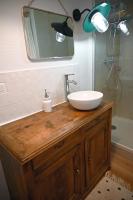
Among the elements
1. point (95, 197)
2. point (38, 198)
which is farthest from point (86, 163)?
point (38, 198)

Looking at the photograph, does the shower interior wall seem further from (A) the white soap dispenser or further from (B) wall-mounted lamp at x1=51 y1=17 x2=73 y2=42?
(A) the white soap dispenser

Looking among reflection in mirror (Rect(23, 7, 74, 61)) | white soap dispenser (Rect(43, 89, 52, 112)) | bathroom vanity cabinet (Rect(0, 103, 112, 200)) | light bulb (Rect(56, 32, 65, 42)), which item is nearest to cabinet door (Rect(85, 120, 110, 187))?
bathroom vanity cabinet (Rect(0, 103, 112, 200))

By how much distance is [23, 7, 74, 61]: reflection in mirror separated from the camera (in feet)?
3.87

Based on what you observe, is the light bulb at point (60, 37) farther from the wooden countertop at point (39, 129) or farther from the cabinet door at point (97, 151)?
the cabinet door at point (97, 151)

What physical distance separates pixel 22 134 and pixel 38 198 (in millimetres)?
413

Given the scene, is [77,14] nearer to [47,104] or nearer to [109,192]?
[47,104]

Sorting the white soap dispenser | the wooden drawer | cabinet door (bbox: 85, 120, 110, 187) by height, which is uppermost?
the white soap dispenser

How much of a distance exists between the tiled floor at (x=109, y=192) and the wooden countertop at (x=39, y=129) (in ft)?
2.62

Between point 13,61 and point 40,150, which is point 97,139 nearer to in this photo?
point 40,150

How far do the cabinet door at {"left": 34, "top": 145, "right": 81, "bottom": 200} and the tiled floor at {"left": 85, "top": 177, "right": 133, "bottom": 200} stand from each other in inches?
10.0

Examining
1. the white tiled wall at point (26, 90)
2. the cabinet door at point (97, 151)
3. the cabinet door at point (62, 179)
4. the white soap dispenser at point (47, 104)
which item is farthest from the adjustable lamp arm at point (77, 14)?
the cabinet door at point (62, 179)

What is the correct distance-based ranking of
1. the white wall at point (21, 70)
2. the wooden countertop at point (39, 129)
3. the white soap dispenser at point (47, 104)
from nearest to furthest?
the wooden countertop at point (39, 129) → the white wall at point (21, 70) → the white soap dispenser at point (47, 104)

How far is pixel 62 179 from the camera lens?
1012mm

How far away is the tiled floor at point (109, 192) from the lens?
1.31m
